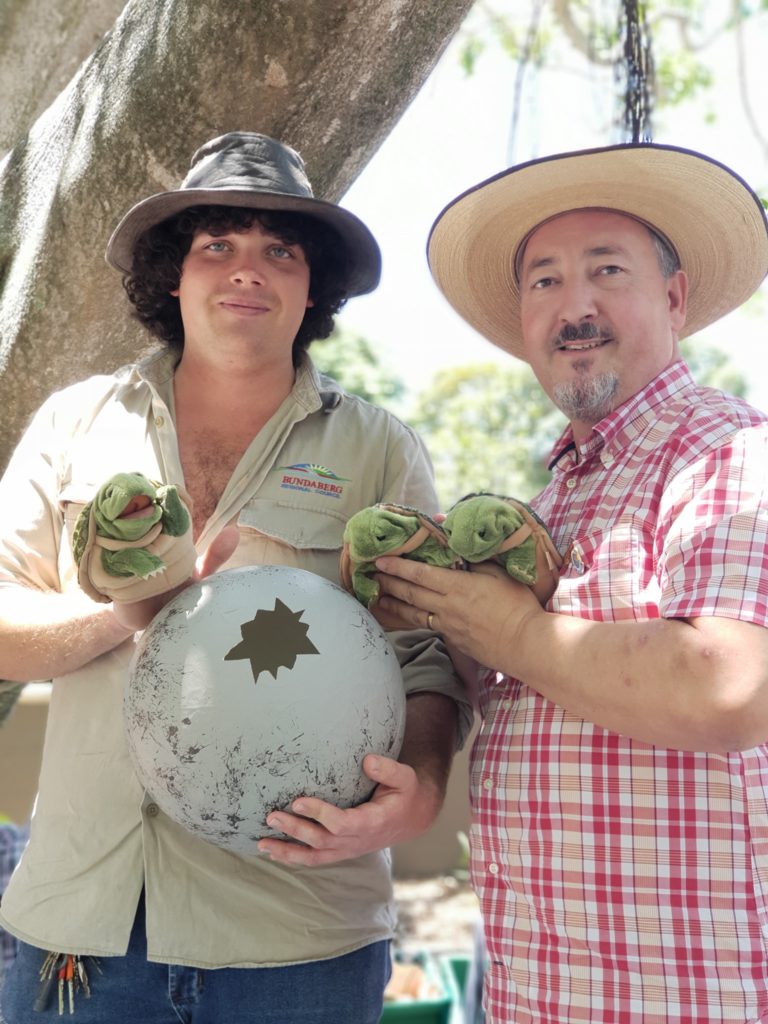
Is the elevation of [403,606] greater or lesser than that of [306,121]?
lesser

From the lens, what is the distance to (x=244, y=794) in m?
2.06

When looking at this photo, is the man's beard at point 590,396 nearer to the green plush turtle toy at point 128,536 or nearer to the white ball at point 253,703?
the white ball at point 253,703

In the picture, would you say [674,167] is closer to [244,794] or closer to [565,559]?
[565,559]

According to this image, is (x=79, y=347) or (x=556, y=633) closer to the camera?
(x=556, y=633)

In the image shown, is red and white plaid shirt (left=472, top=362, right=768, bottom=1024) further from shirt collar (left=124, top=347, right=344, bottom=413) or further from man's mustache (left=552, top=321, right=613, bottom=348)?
shirt collar (left=124, top=347, right=344, bottom=413)

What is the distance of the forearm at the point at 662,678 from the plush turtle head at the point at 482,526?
21 cm

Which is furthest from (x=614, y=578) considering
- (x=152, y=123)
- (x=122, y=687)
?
(x=152, y=123)

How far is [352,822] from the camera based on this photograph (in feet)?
7.00

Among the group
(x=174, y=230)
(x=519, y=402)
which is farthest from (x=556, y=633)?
(x=519, y=402)

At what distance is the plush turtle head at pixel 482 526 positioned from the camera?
6.95 ft

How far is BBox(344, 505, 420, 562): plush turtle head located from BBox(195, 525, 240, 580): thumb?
0.97 feet

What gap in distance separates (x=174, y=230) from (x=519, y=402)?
21.6m

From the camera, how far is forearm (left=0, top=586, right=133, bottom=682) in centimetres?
240

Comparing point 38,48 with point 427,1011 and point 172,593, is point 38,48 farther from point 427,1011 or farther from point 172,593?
point 427,1011
